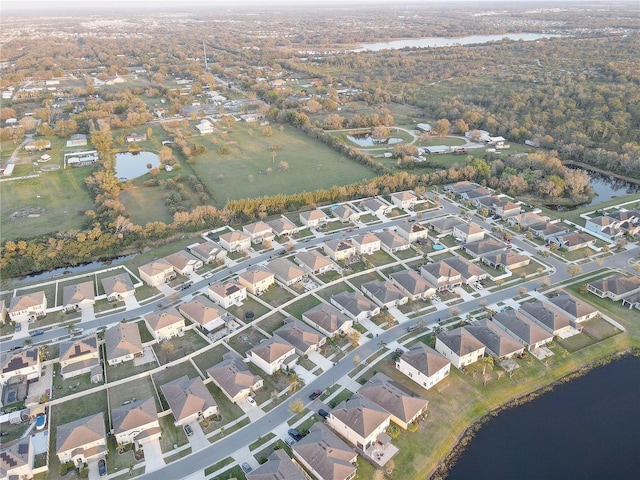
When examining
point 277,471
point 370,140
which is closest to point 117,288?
point 277,471

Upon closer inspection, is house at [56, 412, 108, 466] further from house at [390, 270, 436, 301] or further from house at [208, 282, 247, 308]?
house at [390, 270, 436, 301]

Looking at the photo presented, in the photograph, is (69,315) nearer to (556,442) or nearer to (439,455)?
(439,455)

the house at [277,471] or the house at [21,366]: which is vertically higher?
the house at [277,471]

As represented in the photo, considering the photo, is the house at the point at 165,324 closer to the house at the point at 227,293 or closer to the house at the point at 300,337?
the house at the point at 227,293

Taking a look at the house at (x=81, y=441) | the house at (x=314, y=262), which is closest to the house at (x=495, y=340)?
the house at (x=314, y=262)

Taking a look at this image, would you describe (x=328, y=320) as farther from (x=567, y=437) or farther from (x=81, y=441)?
(x=81, y=441)

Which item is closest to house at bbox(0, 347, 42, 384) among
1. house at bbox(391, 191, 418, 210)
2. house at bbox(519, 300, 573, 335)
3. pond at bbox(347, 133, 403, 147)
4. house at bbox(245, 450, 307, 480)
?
house at bbox(245, 450, 307, 480)

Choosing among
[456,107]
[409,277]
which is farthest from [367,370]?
[456,107]
